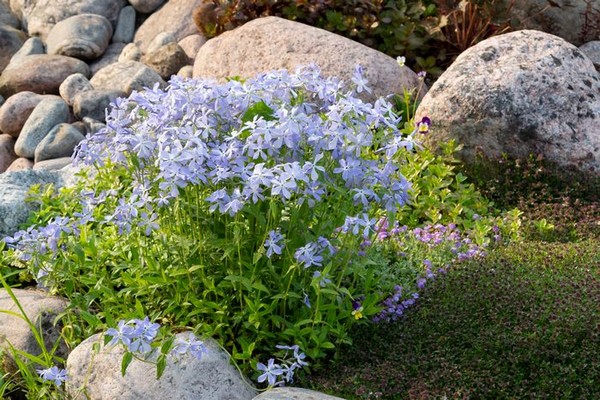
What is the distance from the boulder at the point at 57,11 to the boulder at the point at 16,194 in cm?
517

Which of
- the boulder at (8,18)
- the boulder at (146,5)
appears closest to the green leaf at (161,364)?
the boulder at (146,5)

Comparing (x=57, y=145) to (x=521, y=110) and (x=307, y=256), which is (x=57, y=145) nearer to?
(x=521, y=110)

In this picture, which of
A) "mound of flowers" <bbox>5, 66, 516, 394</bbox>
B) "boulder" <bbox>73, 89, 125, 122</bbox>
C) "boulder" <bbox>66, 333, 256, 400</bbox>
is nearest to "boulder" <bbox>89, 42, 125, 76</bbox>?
"boulder" <bbox>73, 89, 125, 122</bbox>

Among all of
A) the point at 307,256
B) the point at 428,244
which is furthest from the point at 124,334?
the point at 428,244

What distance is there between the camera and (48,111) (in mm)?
8883

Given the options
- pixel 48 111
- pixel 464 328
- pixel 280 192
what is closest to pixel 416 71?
pixel 48 111

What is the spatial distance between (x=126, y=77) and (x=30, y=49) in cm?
230

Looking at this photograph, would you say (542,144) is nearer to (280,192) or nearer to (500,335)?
(500,335)

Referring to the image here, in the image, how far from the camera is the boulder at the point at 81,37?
10.5m

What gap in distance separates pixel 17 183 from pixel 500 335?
3583 mm

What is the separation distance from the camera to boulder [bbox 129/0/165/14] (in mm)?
11164

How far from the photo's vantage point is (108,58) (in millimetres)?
10742

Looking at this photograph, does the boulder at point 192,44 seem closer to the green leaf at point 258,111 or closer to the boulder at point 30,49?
Answer: the boulder at point 30,49

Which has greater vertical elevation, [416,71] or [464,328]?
[464,328]
